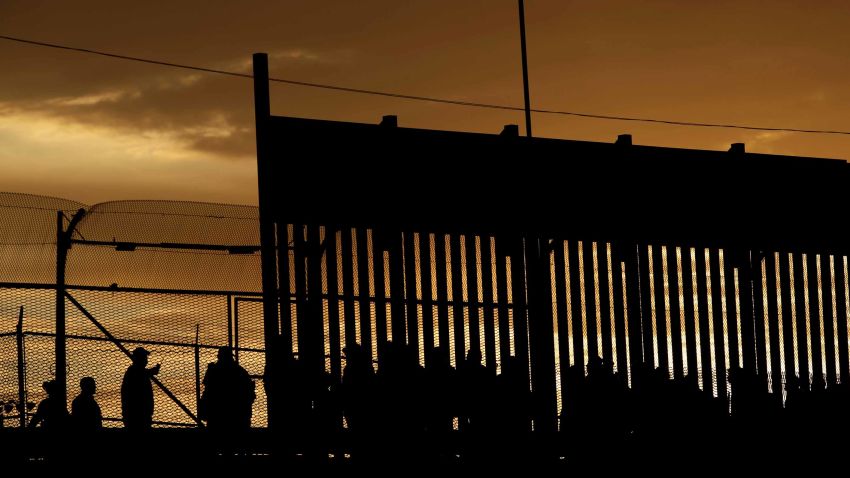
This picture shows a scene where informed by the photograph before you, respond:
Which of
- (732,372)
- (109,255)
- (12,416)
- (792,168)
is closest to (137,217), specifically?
(109,255)

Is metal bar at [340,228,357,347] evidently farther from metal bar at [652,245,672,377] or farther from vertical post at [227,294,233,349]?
metal bar at [652,245,672,377]

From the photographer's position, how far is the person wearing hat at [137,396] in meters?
11.4

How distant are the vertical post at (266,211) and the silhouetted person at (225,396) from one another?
61 centimetres

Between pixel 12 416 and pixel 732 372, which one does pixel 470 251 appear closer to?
pixel 732 372

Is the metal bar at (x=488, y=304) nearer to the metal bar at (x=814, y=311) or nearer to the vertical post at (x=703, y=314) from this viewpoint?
the vertical post at (x=703, y=314)

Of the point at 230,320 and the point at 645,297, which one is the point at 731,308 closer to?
the point at 645,297

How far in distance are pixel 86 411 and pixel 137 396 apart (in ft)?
2.13

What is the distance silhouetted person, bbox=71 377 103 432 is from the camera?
10867 mm

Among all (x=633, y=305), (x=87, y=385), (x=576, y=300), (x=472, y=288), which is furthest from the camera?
(x=633, y=305)

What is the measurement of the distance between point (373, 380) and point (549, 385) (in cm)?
344

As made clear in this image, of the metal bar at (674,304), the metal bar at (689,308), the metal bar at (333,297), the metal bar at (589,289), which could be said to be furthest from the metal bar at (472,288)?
the metal bar at (689,308)

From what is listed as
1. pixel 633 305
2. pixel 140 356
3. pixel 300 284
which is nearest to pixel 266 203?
pixel 300 284

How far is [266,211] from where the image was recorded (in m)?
12.9

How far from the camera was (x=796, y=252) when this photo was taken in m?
17.6
